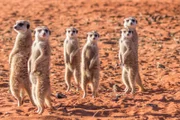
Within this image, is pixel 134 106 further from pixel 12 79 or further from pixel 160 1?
pixel 160 1

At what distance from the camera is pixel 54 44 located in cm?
1146

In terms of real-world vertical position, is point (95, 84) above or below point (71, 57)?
below

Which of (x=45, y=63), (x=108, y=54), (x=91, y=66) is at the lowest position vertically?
(x=91, y=66)

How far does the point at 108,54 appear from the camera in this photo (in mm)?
10469

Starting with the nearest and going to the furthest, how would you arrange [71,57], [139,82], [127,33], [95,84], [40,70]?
1. [40,70]
2. [95,84]
3. [127,33]
4. [139,82]
5. [71,57]

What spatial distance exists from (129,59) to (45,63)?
75.5 inches

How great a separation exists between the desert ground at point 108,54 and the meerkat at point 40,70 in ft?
0.79

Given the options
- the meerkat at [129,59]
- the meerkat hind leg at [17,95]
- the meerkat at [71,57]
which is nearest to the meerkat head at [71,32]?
the meerkat at [71,57]

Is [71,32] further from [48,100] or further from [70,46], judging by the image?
[48,100]

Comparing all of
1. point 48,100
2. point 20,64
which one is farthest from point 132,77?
point 20,64

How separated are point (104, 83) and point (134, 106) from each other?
185 centimetres

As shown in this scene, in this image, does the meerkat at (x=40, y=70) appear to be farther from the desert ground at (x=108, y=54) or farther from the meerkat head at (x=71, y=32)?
the meerkat head at (x=71, y=32)

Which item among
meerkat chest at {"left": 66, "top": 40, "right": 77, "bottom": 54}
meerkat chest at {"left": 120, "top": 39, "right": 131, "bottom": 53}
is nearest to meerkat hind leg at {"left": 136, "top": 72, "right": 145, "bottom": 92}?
meerkat chest at {"left": 120, "top": 39, "right": 131, "bottom": 53}

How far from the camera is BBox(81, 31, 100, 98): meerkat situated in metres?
6.85
